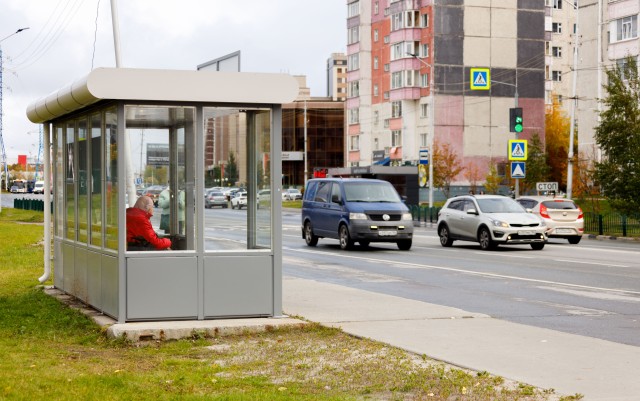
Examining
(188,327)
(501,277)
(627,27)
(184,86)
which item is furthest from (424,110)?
(188,327)

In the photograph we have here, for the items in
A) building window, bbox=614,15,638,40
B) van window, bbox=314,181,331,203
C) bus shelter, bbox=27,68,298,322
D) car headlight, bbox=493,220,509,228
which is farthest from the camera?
building window, bbox=614,15,638,40

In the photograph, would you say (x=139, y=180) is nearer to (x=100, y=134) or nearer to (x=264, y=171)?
(x=100, y=134)

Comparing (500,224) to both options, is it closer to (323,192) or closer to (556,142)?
(323,192)

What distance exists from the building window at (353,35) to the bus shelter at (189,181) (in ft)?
314

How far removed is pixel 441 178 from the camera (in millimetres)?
78938

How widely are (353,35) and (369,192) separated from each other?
7920 centimetres

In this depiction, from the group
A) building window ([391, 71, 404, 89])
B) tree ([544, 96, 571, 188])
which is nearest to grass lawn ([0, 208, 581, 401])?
building window ([391, 71, 404, 89])

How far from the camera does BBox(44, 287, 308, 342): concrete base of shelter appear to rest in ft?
36.5

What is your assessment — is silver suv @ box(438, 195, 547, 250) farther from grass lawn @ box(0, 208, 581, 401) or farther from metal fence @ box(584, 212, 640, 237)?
grass lawn @ box(0, 208, 581, 401)

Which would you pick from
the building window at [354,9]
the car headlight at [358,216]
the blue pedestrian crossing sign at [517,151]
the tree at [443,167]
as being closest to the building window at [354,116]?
the building window at [354,9]

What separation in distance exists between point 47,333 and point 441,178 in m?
68.3

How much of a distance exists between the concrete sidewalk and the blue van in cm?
1405

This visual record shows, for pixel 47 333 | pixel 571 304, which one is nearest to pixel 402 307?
pixel 571 304

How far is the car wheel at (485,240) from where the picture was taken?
30.5m
